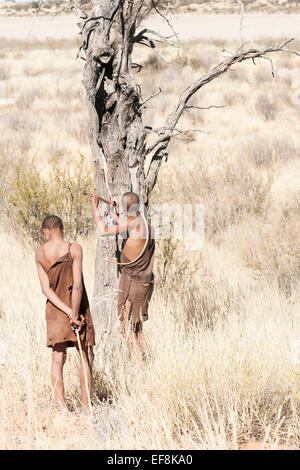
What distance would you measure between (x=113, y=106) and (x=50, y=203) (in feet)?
14.9

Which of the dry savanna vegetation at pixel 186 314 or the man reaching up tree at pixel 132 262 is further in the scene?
the man reaching up tree at pixel 132 262

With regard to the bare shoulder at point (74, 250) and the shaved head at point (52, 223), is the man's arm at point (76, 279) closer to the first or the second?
the bare shoulder at point (74, 250)

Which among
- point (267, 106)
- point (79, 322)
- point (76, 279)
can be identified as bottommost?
point (79, 322)

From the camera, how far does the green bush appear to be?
9.75m

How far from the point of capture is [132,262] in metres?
5.55

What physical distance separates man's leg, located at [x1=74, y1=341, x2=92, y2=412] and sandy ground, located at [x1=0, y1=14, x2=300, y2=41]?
136 ft

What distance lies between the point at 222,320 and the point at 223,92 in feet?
60.6

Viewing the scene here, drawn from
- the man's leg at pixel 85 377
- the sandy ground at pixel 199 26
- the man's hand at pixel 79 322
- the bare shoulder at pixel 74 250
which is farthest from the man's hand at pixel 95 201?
the sandy ground at pixel 199 26

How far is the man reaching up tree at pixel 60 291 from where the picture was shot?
15.3 ft


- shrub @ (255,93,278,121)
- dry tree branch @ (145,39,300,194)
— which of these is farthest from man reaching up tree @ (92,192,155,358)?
shrub @ (255,93,278,121)

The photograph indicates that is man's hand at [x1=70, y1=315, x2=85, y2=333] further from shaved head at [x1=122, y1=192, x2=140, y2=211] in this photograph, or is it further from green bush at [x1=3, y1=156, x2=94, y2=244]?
green bush at [x1=3, y1=156, x2=94, y2=244]

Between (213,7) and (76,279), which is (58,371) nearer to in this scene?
(76,279)

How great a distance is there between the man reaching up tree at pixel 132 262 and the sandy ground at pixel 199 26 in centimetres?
4057

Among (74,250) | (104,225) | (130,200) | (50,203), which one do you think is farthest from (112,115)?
(50,203)
